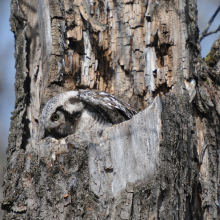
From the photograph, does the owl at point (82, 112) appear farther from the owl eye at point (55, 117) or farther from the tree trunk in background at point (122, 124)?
the tree trunk in background at point (122, 124)

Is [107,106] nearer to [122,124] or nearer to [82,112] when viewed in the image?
[82,112]

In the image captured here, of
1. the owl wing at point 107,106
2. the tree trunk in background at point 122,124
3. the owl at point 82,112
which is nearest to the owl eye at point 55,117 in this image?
the owl at point 82,112

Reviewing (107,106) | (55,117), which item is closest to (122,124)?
(107,106)

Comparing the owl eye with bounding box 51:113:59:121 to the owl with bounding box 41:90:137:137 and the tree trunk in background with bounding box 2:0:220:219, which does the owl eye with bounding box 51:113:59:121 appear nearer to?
the owl with bounding box 41:90:137:137

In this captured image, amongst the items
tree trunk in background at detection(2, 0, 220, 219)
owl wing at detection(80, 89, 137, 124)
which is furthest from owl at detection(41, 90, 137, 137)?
tree trunk in background at detection(2, 0, 220, 219)

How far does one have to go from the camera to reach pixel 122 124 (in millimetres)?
2047

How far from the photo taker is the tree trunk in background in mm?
1934

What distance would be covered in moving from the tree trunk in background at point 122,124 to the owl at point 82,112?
185 millimetres

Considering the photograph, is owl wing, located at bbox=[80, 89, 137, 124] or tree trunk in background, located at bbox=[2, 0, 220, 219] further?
owl wing, located at bbox=[80, 89, 137, 124]

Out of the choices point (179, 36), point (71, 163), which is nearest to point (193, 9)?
point (179, 36)

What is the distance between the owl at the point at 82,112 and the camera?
8.68 feet

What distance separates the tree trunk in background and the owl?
0.61ft

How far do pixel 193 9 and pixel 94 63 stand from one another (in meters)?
1.17

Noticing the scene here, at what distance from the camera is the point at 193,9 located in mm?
2766
